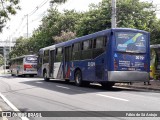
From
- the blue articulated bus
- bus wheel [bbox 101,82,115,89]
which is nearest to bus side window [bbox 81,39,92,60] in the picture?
the blue articulated bus

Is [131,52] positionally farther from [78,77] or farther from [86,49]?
[78,77]

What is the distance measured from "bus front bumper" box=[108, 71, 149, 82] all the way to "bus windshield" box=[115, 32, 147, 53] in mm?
1202

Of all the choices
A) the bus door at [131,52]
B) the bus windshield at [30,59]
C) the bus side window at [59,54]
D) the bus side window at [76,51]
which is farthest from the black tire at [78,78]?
the bus windshield at [30,59]

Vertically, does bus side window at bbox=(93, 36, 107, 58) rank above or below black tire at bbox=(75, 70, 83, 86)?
above

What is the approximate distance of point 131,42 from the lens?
57.0 ft

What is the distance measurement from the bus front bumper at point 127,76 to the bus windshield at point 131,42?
120 centimetres

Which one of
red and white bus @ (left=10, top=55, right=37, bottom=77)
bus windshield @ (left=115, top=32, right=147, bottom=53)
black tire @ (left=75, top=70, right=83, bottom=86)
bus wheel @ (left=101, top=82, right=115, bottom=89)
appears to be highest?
bus windshield @ (left=115, top=32, right=147, bottom=53)

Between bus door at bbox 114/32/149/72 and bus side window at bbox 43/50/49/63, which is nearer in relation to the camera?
bus door at bbox 114/32/149/72

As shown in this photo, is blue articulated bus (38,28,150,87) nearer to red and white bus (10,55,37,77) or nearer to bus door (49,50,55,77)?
bus door (49,50,55,77)

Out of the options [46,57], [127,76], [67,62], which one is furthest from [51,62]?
[127,76]

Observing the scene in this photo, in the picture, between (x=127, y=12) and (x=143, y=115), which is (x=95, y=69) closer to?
(x=143, y=115)

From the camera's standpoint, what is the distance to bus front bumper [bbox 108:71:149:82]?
1677cm

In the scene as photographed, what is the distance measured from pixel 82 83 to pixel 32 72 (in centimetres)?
2262

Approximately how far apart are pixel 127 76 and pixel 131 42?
6.09ft
